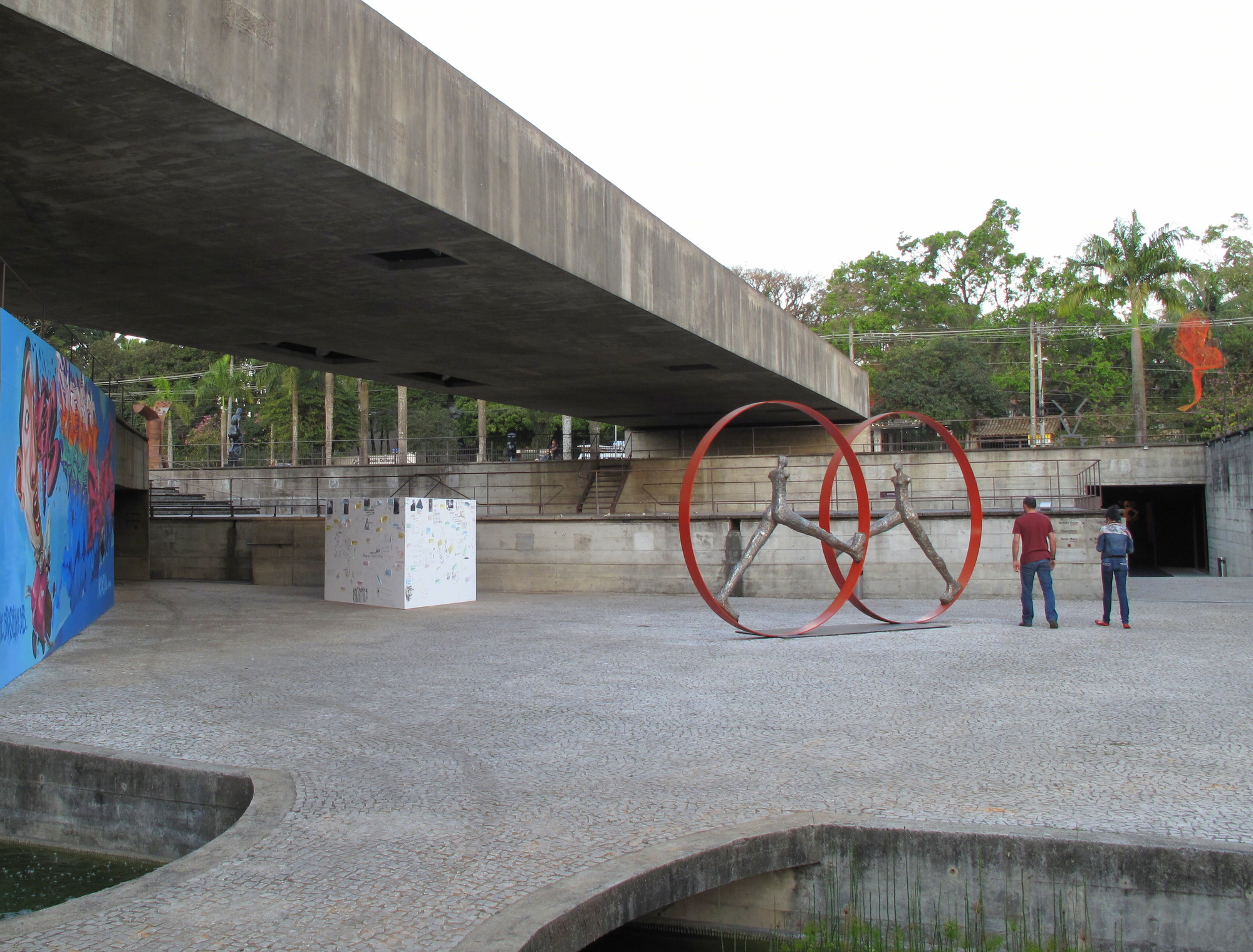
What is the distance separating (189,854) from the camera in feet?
18.0

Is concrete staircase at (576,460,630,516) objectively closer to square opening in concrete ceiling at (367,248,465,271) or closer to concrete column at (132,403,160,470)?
concrete column at (132,403,160,470)

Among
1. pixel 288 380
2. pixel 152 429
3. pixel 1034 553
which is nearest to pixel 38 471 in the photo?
pixel 1034 553

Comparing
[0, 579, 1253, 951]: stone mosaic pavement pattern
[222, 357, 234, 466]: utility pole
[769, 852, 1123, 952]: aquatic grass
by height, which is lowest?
[769, 852, 1123, 952]: aquatic grass

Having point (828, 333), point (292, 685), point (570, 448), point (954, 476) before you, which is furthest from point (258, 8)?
point (828, 333)

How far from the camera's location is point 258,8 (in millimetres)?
8406

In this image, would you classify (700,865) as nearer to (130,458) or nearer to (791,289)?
(130,458)

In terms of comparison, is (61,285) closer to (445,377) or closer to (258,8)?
(258,8)

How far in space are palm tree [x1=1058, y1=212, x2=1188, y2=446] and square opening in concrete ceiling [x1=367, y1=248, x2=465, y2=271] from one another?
31.7 meters

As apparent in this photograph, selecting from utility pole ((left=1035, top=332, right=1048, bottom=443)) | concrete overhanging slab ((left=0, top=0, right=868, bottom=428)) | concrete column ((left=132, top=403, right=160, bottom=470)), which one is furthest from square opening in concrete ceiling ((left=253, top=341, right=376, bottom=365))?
utility pole ((left=1035, top=332, right=1048, bottom=443))

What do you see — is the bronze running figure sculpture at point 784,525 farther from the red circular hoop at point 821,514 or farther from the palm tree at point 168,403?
the palm tree at point 168,403

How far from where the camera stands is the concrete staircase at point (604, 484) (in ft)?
98.9

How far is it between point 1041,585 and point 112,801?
1195 centimetres

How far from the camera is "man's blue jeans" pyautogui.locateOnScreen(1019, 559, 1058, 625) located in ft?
45.9

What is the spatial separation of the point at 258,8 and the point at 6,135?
2.50 m
